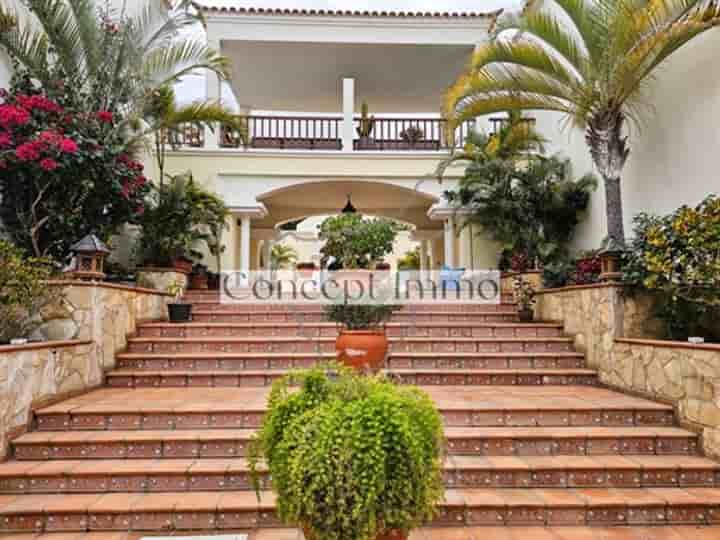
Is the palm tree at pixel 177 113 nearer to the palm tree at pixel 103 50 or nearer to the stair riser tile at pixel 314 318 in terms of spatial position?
the palm tree at pixel 103 50

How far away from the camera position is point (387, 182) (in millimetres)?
9445

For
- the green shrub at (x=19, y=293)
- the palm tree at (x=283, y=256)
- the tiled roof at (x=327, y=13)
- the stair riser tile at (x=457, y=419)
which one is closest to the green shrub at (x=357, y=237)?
the stair riser tile at (x=457, y=419)

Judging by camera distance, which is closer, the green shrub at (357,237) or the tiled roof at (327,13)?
the green shrub at (357,237)

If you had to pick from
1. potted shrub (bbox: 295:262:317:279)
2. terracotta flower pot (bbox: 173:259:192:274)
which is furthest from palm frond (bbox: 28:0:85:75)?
potted shrub (bbox: 295:262:317:279)

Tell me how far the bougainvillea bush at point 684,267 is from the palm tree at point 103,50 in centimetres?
597

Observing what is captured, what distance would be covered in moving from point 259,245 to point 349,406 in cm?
1178

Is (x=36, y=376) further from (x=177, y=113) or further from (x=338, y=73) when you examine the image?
(x=338, y=73)

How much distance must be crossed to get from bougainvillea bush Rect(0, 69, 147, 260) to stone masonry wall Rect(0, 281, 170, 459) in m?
0.88

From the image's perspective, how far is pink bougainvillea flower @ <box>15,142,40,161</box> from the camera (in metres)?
4.53

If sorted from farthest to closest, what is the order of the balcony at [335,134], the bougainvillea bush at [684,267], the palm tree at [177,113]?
the balcony at [335,134]
the palm tree at [177,113]
the bougainvillea bush at [684,267]

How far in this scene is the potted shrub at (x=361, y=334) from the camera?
4355 mm

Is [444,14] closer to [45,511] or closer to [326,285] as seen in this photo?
[326,285]

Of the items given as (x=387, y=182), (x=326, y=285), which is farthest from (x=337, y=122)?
(x=326, y=285)

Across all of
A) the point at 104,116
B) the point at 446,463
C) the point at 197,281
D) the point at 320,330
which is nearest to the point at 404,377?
the point at 320,330
